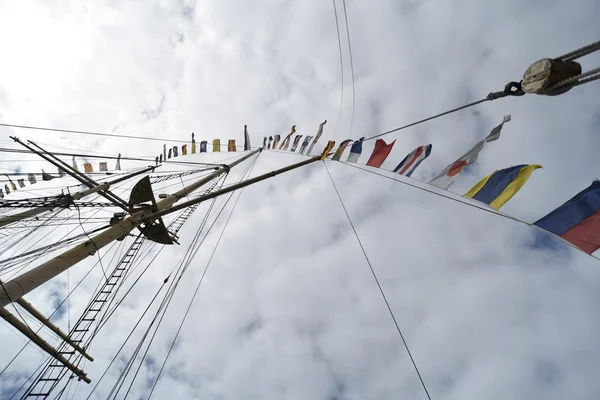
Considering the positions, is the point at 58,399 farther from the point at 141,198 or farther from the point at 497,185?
the point at 497,185

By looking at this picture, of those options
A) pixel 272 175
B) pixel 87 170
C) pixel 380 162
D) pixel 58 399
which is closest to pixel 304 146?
pixel 272 175

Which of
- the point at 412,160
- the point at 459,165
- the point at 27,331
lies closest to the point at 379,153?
the point at 412,160

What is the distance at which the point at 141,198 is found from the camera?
966 cm

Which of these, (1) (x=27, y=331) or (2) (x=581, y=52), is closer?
(2) (x=581, y=52)

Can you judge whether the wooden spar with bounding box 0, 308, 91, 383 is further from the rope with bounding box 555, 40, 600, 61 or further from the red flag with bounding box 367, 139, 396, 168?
the rope with bounding box 555, 40, 600, 61

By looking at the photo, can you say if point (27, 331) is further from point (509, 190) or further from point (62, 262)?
point (509, 190)

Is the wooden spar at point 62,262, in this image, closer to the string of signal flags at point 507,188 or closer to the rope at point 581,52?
the string of signal flags at point 507,188

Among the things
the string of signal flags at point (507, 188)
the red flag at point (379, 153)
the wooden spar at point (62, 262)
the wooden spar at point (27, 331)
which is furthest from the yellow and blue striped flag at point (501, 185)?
the wooden spar at point (27, 331)

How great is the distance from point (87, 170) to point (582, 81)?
21242 mm

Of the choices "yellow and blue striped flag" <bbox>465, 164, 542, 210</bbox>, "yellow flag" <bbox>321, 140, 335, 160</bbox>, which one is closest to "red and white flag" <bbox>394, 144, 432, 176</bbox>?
"yellow and blue striped flag" <bbox>465, 164, 542, 210</bbox>

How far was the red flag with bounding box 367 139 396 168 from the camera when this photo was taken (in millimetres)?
6741

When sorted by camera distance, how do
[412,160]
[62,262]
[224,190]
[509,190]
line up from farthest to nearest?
[224,190] → [412,160] → [62,262] → [509,190]

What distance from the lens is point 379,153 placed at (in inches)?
269

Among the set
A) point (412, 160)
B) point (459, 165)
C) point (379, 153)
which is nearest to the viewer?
point (459, 165)
